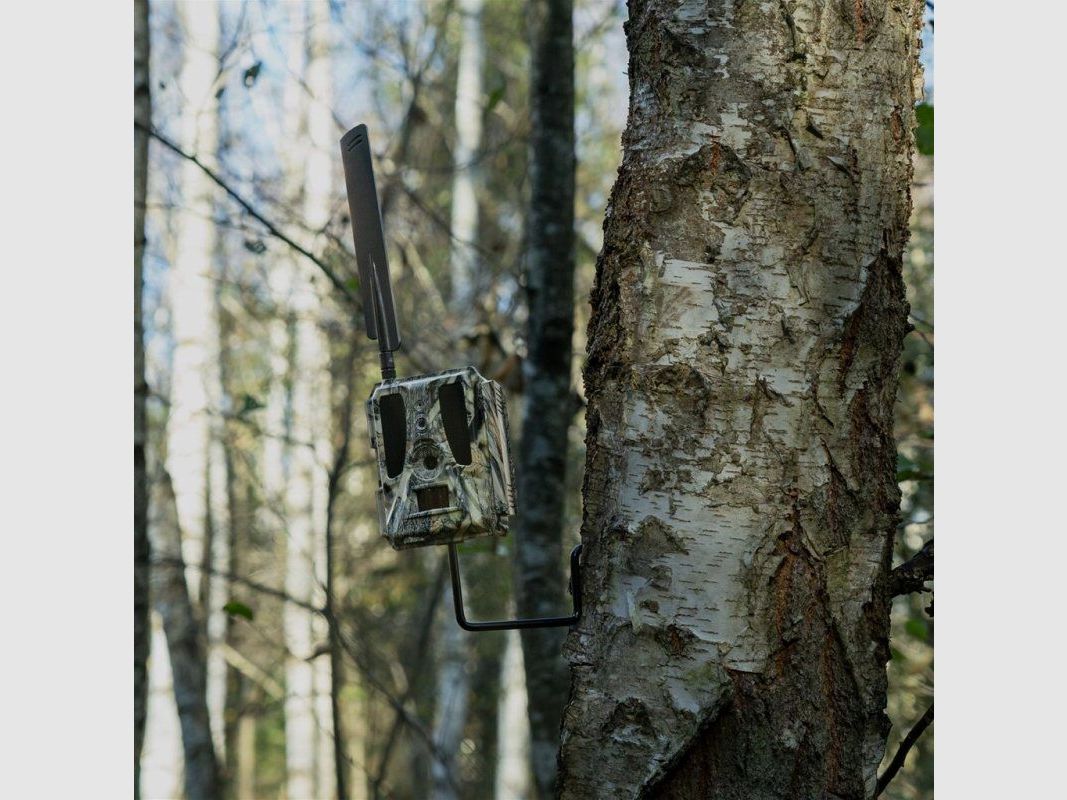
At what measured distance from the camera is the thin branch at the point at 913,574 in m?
0.94

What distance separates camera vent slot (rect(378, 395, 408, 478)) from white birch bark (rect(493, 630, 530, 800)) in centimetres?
507

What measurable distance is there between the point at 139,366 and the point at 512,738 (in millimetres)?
4357

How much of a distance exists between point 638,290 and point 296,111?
537cm

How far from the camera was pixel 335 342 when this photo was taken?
5.12 m

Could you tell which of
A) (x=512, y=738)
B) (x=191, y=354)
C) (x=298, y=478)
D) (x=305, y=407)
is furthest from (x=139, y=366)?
(x=512, y=738)

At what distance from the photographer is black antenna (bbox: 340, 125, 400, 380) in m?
1.00

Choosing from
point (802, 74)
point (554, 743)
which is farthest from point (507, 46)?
point (802, 74)

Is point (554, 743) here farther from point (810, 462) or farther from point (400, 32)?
point (400, 32)

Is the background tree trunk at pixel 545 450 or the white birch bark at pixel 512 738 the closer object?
the background tree trunk at pixel 545 450

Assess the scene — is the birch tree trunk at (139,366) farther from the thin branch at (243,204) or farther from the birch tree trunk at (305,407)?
the birch tree trunk at (305,407)

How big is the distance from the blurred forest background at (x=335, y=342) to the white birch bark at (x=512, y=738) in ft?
0.07

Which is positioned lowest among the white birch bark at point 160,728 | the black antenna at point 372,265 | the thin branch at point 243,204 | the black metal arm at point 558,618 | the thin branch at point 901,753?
the white birch bark at point 160,728

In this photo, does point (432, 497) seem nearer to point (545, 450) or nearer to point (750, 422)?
point (750, 422)

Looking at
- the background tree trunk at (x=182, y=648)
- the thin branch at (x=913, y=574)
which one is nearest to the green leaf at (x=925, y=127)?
the thin branch at (x=913, y=574)
